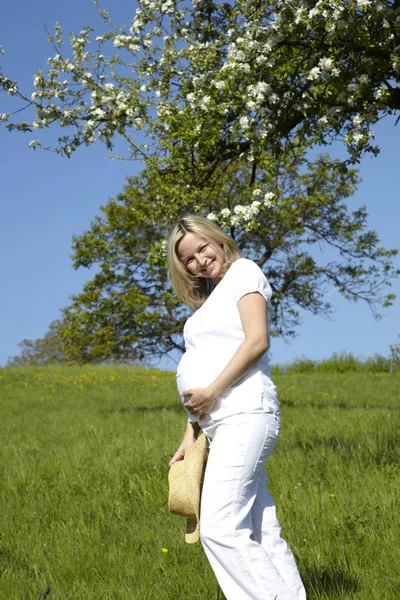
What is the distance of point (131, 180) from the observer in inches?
1105

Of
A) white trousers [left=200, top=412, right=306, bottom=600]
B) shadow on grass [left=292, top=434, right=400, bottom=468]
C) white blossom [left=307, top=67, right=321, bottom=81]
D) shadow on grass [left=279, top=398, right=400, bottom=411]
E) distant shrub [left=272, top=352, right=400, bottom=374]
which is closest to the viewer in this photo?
white trousers [left=200, top=412, right=306, bottom=600]

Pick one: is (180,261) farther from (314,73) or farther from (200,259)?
(314,73)

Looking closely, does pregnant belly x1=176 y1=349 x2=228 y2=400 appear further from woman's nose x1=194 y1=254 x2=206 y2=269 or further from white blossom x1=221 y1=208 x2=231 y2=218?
white blossom x1=221 y1=208 x2=231 y2=218

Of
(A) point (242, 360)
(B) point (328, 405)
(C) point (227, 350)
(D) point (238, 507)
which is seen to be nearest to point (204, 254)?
(C) point (227, 350)

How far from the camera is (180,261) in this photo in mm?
4148

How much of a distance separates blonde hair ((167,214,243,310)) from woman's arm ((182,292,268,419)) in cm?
56

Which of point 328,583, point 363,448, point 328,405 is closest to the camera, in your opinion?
point 328,583

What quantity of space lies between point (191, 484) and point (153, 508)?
3.93m

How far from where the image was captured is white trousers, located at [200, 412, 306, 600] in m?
3.37

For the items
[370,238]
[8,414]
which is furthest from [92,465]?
[370,238]

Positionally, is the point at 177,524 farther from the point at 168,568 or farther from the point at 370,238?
the point at 370,238

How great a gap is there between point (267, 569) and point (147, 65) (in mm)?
9111

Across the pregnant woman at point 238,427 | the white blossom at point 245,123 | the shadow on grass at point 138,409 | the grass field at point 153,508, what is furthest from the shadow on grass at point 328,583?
the shadow on grass at point 138,409

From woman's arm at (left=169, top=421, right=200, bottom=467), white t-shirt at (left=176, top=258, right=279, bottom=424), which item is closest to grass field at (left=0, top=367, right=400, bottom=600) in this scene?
woman's arm at (left=169, top=421, right=200, bottom=467)
